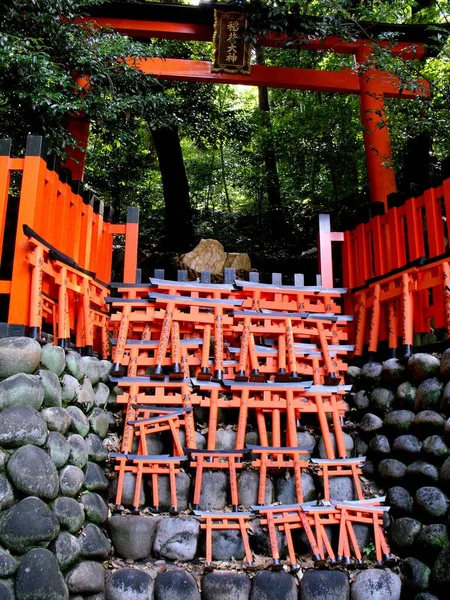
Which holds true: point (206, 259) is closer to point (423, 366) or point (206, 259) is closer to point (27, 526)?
point (423, 366)

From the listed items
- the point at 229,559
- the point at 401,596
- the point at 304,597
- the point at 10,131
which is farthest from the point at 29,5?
the point at 401,596

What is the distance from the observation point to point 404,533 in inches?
194

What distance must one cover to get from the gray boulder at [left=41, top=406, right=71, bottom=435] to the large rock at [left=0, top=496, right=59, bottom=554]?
64cm

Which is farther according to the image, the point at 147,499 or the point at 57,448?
the point at 147,499

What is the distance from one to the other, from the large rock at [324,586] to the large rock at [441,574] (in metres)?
0.75

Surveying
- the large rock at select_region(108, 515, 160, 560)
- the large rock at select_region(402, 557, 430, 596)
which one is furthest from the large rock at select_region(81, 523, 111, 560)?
the large rock at select_region(402, 557, 430, 596)

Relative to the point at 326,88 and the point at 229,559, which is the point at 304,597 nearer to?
the point at 229,559

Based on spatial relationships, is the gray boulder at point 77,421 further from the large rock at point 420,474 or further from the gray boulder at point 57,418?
the large rock at point 420,474

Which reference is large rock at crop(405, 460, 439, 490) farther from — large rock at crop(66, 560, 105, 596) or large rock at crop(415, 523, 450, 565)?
large rock at crop(66, 560, 105, 596)

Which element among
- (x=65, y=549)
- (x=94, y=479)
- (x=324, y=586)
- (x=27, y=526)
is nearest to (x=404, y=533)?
(x=324, y=586)

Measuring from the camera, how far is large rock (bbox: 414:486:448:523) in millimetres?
4730

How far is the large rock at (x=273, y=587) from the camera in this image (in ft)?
14.5

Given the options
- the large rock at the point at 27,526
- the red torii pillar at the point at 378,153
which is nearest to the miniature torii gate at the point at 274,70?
the red torii pillar at the point at 378,153

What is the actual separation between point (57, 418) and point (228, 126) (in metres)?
10.0
